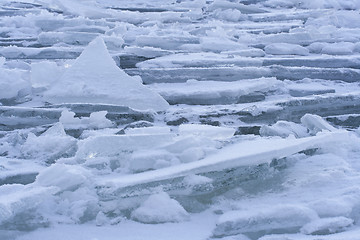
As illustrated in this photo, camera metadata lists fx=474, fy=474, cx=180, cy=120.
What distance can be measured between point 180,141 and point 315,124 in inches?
30.4

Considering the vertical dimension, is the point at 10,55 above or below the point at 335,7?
below

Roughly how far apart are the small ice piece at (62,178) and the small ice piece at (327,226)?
2.26 feet

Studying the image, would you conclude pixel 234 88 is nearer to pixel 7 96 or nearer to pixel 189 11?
pixel 7 96

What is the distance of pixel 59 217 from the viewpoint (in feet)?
4.59

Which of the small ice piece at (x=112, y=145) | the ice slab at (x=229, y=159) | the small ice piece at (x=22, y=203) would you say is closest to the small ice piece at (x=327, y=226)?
the ice slab at (x=229, y=159)

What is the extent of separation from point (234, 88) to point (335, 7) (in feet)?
18.1

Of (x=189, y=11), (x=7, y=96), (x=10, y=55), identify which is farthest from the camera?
(x=189, y=11)

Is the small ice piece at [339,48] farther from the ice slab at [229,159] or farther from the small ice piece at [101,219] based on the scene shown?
the small ice piece at [101,219]

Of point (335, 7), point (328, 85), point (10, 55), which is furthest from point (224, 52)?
point (335, 7)

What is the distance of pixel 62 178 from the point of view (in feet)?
4.79

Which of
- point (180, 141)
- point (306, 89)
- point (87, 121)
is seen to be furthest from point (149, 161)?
point (306, 89)

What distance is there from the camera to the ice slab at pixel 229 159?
1.49 m

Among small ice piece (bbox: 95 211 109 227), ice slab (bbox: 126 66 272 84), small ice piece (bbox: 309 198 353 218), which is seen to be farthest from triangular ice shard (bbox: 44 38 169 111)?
small ice piece (bbox: 309 198 353 218)

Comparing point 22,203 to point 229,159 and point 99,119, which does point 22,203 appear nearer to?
point 229,159
